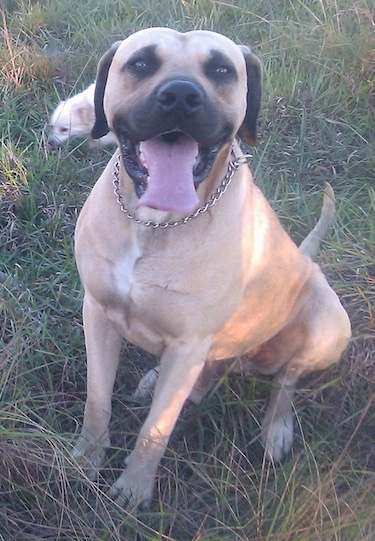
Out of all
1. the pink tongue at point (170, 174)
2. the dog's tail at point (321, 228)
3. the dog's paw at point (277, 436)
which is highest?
the pink tongue at point (170, 174)

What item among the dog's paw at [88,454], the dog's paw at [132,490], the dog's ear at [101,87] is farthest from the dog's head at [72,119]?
the dog's paw at [132,490]

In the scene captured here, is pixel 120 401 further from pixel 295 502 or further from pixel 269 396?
pixel 295 502

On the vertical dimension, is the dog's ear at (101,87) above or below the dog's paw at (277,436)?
above

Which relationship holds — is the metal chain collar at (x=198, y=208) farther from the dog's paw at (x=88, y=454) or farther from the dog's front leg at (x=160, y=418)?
the dog's paw at (x=88, y=454)

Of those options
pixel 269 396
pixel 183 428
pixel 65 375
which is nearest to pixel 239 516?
pixel 183 428

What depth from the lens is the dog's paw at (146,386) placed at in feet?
8.49

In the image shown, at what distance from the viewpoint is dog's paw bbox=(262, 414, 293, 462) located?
250 centimetres

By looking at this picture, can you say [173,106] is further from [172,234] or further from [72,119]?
[72,119]

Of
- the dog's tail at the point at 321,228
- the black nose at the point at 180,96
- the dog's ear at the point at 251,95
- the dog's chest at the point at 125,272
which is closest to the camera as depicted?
the black nose at the point at 180,96

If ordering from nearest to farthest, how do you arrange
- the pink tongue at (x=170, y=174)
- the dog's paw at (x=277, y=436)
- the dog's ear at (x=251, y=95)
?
the pink tongue at (x=170, y=174) < the dog's ear at (x=251, y=95) < the dog's paw at (x=277, y=436)

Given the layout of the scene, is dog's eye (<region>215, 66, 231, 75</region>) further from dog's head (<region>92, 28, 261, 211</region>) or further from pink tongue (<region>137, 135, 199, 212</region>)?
pink tongue (<region>137, 135, 199, 212</region>)

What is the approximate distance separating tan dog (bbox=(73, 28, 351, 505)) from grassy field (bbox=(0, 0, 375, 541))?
0.16 m

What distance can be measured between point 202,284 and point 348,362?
0.92 m

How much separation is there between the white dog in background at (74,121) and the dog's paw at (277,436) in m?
1.59
